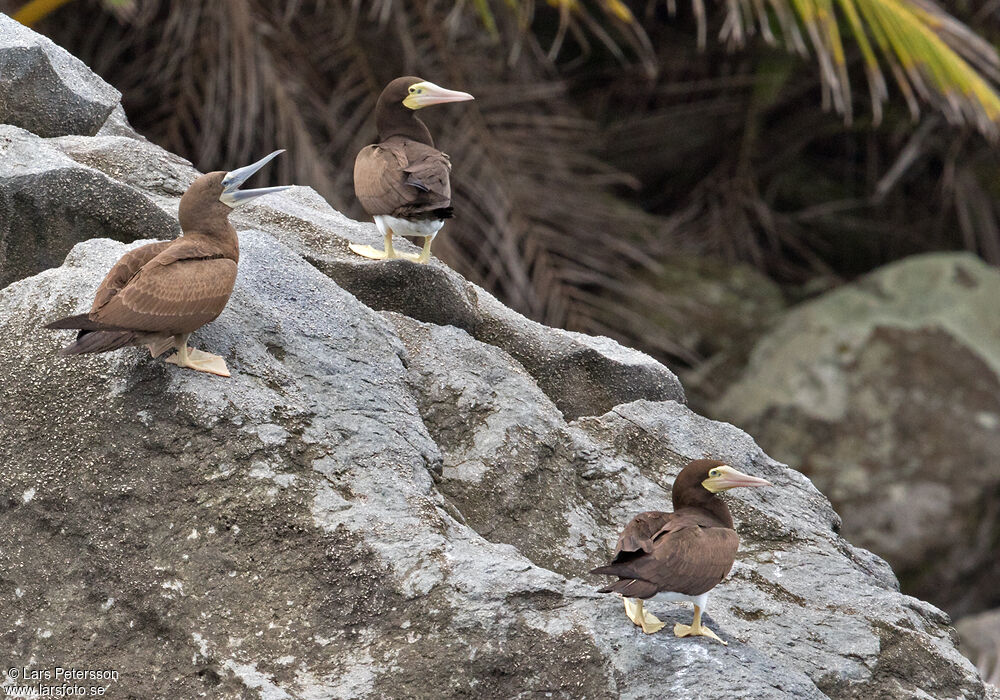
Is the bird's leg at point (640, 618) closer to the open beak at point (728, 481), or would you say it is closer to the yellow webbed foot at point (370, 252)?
the open beak at point (728, 481)

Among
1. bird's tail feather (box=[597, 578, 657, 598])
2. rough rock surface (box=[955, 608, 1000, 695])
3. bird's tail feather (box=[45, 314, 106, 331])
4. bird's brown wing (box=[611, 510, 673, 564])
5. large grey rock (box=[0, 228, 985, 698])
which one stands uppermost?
bird's tail feather (box=[45, 314, 106, 331])

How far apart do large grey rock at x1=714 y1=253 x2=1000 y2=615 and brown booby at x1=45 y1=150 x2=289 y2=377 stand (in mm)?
6079

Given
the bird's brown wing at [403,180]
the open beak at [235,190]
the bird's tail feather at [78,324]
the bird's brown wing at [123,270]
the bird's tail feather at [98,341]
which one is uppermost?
the open beak at [235,190]

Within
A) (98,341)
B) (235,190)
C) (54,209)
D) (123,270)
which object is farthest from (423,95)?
(98,341)

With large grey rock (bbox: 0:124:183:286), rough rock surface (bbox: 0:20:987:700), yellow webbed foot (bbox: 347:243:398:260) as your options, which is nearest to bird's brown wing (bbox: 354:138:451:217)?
yellow webbed foot (bbox: 347:243:398:260)

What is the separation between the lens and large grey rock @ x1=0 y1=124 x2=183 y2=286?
4.66m

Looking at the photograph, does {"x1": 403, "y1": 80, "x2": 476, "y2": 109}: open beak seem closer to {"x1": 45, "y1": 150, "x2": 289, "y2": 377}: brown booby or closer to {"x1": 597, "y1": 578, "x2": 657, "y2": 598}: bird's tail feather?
{"x1": 45, "y1": 150, "x2": 289, "y2": 377}: brown booby

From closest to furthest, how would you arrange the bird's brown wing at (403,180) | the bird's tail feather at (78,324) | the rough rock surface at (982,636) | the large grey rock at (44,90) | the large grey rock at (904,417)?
the bird's tail feather at (78,324), the bird's brown wing at (403,180), the large grey rock at (44,90), the rough rock surface at (982,636), the large grey rock at (904,417)

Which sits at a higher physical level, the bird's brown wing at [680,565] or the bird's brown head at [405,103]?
the bird's brown head at [405,103]

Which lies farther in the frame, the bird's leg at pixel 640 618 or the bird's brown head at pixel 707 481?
the bird's brown head at pixel 707 481

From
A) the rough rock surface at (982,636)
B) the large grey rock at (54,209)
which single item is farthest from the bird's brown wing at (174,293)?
the rough rock surface at (982,636)

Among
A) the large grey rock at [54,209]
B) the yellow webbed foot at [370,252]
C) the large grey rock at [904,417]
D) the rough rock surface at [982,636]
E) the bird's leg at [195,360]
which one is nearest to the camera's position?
the bird's leg at [195,360]

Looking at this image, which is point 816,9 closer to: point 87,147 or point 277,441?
point 87,147

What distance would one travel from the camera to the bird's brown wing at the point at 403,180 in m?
4.84
